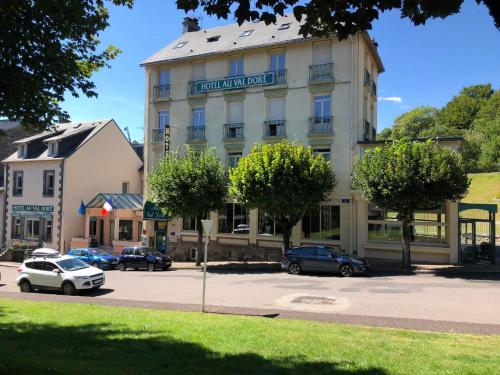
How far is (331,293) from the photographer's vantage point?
1764 centimetres

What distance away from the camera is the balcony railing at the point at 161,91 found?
34781mm

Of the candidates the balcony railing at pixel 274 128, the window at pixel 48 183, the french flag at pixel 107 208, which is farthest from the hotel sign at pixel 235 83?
the window at pixel 48 183

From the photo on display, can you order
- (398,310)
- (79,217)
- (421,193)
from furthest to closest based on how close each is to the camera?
(79,217) → (421,193) → (398,310)

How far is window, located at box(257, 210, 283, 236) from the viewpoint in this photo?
30.5 m

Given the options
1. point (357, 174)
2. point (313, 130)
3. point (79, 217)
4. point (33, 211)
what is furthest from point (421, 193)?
point (33, 211)

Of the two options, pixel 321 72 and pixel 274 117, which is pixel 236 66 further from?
pixel 321 72

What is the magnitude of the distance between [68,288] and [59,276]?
2.21ft

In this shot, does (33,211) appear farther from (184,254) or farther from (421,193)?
(421,193)

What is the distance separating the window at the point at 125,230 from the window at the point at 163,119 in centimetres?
793

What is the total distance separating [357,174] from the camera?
25641 millimetres

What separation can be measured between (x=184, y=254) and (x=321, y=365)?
89.6 feet

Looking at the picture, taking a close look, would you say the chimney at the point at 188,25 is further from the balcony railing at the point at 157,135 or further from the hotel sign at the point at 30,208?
the hotel sign at the point at 30,208

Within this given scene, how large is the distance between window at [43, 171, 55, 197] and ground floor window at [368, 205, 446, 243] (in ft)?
82.8

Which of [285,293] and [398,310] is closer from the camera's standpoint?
[398,310]
